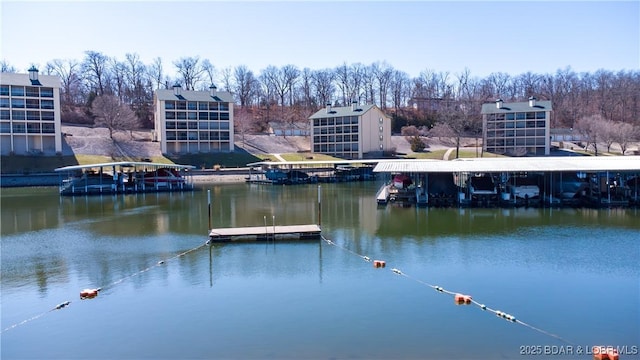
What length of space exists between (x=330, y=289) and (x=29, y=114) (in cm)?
6408

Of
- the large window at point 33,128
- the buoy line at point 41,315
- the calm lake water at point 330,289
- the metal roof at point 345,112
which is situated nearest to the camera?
the calm lake water at point 330,289

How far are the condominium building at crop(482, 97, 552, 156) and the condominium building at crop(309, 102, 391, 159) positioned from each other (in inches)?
639

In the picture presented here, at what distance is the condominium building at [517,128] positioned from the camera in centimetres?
8169

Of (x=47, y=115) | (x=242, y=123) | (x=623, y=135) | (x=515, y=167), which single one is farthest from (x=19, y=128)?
(x=623, y=135)

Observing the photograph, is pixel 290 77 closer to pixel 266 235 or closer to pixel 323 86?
pixel 323 86

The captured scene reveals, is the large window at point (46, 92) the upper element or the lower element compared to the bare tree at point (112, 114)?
upper

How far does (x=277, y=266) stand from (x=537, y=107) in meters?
72.3

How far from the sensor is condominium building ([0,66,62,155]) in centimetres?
6725

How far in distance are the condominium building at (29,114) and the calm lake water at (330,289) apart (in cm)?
4103

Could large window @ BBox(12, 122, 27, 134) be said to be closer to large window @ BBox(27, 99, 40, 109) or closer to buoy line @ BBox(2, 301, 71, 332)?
large window @ BBox(27, 99, 40, 109)

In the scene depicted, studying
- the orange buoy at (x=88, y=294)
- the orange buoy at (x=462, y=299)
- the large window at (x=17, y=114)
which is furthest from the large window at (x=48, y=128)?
the orange buoy at (x=462, y=299)

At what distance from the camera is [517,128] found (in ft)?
274

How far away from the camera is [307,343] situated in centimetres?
1357

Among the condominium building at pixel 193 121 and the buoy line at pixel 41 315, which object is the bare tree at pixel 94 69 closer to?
the condominium building at pixel 193 121
